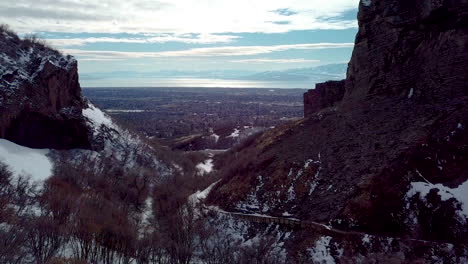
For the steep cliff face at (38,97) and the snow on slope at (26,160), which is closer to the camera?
the snow on slope at (26,160)

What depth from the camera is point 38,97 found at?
54375 mm

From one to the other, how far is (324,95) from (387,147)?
1717 cm

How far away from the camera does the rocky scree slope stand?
2864 centimetres

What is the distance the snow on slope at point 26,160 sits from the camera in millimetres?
44503

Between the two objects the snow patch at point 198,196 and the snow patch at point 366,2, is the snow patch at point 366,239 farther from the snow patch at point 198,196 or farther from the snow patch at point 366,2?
the snow patch at point 366,2

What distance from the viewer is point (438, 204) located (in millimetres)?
27562

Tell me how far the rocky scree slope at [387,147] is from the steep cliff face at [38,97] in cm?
2399

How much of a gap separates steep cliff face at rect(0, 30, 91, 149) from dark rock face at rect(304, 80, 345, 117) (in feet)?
91.2

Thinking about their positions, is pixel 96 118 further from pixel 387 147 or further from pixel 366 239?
pixel 366 239

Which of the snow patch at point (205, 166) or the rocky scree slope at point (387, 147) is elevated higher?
the rocky scree slope at point (387, 147)

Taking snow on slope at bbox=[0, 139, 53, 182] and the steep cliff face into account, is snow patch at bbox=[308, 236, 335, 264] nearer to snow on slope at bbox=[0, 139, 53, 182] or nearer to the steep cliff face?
snow on slope at bbox=[0, 139, 53, 182]

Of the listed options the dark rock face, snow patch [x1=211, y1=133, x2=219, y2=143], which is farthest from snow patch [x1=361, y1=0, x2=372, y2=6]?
snow patch [x1=211, y1=133, x2=219, y2=143]

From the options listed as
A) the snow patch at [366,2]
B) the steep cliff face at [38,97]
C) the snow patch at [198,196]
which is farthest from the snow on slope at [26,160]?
the snow patch at [366,2]

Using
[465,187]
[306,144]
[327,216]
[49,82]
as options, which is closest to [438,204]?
[465,187]
